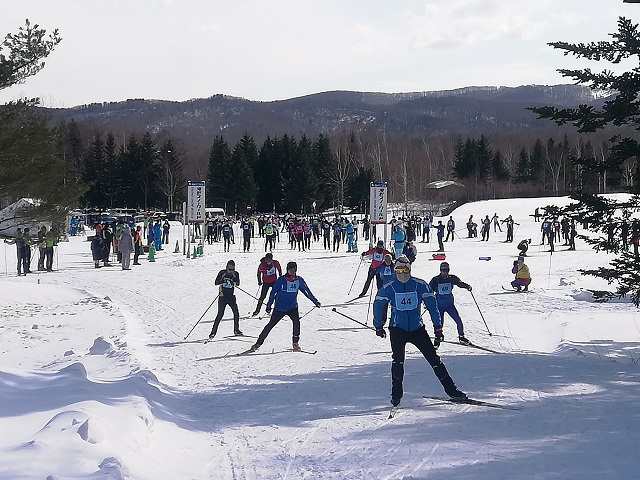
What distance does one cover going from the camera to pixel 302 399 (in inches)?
370

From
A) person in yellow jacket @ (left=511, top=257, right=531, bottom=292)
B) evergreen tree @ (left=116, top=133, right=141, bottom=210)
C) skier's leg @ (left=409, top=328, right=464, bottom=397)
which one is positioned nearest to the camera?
skier's leg @ (left=409, top=328, right=464, bottom=397)

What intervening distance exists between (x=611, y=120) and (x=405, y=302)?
5.39 metres

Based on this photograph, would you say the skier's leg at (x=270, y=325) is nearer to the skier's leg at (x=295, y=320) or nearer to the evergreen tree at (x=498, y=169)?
the skier's leg at (x=295, y=320)

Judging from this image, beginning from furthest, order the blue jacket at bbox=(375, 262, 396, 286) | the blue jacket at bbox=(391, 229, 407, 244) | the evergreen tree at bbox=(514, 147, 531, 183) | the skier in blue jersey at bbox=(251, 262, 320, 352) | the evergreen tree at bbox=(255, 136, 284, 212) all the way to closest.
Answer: the evergreen tree at bbox=(514, 147, 531, 183), the evergreen tree at bbox=(255, 136, 284, 212), the blue jacket at bbox=(391, 229, 407, 244), the blue jacket at bbox=(375, 262, 396, 286), the skier in blue jersey at bbox=(251, 262, 320, 352)

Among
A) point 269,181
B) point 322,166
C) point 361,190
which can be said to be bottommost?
point 361,190

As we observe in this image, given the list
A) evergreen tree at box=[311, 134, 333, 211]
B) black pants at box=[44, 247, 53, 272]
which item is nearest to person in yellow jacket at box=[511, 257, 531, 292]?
black pants at box=[44, 247, 53, 272]

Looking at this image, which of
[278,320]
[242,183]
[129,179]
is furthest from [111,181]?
[278,320]

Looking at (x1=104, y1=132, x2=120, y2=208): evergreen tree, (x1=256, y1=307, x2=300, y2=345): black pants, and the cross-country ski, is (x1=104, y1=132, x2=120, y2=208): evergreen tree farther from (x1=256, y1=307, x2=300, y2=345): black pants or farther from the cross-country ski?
the cross-country ski

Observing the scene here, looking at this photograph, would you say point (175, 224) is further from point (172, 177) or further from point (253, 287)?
point (253, 287)

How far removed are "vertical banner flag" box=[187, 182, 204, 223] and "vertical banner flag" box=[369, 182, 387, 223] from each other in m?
7.77

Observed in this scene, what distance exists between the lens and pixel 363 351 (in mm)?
13148

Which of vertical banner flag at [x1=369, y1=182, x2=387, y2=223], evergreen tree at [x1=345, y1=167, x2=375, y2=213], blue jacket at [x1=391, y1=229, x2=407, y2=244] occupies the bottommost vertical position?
blue jacket at [x1=391, y1=229, x2=407, y2=244]

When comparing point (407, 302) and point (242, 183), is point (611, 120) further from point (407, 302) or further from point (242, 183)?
point (242, 183)

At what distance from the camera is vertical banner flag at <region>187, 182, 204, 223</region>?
3079 centimetres
